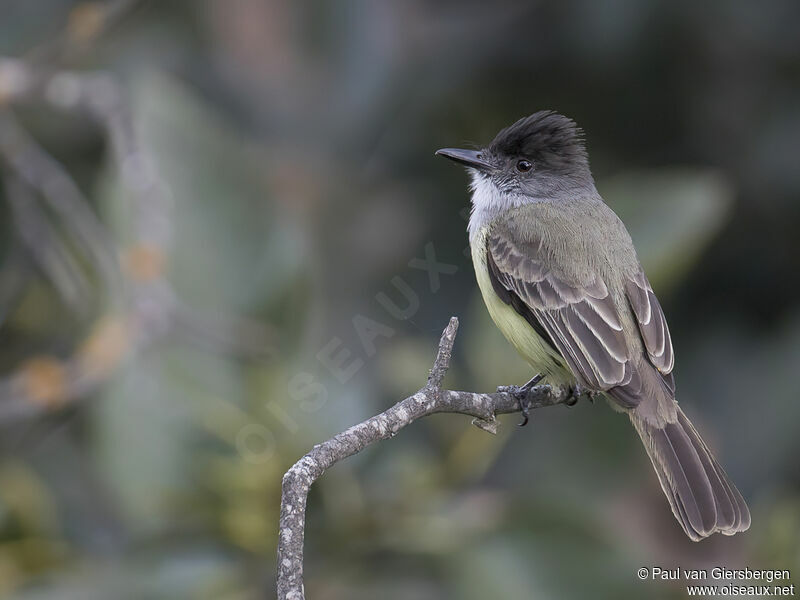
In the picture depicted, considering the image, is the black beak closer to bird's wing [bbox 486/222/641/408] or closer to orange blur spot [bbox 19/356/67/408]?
bird's wing [bbox 486/222/641/408]

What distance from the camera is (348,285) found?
187 inches

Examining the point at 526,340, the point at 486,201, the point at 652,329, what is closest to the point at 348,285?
the point at 486,201

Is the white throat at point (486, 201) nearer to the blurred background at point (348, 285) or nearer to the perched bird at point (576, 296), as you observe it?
the perched bird at point (576, 296)

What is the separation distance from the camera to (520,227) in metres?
3.69

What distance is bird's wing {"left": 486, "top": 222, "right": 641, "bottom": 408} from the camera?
10.7 ft

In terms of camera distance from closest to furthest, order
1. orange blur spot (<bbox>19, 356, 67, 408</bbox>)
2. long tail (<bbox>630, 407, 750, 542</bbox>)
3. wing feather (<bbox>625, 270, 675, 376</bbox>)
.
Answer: long tail (<bbox>630, 407, 750, 542</bbox>)
wing feather (<bbox>625, 270, 675, 376</bbox>)
orange blur spot (<bbox>19, 356, 67, 408</bbox>)

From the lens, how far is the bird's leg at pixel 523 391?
3283 millimetres

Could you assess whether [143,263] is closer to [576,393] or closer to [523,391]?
[523,391]

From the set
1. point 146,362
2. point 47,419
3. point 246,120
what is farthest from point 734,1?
point 47,419

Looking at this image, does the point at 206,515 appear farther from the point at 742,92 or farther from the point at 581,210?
the point at 742,92

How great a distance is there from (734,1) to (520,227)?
1.87 metres

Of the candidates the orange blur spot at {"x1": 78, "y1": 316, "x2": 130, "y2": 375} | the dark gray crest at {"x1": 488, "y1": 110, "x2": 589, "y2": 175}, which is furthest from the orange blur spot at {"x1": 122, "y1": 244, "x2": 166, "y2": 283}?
the dark gray crest at {"x1": 488, "y1": 110, "x2": 589, "y2": 175}

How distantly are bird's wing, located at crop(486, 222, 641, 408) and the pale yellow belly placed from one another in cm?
3

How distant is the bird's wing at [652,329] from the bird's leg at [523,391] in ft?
1.15
